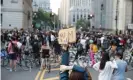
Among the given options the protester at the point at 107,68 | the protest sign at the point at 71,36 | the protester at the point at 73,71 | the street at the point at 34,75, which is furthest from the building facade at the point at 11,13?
the protester at the point at 73,71

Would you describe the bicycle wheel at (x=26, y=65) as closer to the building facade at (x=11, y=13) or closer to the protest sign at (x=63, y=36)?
the protest sign at (x=63, y=36)

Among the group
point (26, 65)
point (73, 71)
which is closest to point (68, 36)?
point (73, 71)

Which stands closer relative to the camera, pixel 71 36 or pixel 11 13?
pixel 71 36

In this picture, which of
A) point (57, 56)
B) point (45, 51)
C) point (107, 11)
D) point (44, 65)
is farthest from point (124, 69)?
point (107, 11)

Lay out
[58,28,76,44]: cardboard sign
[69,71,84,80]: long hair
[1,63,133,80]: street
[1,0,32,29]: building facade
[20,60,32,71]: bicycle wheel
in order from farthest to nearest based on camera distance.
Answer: [1,0,32,29]: building facade < [20,60,32,71]: bicycle wheel < [1,63,133,80]: street < [58,28,76,44]: cardboard sign < [69,71,84,80]: long hair

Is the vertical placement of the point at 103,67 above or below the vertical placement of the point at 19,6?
below

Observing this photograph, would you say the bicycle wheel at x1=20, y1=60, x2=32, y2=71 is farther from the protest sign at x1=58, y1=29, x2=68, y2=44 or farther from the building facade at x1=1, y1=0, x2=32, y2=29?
the building facade at x1=1, y1=0, x2=32, y2=29

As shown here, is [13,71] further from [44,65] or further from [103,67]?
[103,67]

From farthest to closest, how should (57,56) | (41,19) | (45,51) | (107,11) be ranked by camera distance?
(41,19)
(107,11)
(57,56)
(45,51)

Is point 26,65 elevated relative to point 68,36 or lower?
lower

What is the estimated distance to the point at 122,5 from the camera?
73188mm

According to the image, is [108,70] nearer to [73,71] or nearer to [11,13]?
[73,71]

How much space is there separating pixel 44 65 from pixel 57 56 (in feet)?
13.4

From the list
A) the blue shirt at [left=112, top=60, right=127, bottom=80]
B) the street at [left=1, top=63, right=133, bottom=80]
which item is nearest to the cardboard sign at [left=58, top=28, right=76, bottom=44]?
the blue shirt at [left=112, top=60, right=127, bottom=80]
